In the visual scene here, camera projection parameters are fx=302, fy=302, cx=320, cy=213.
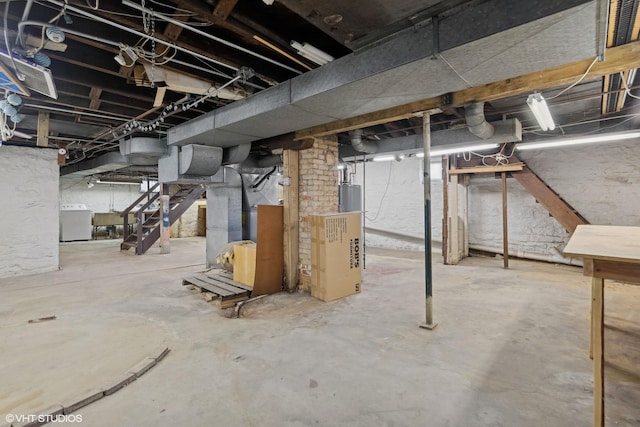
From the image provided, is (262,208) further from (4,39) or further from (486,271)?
(486,271)

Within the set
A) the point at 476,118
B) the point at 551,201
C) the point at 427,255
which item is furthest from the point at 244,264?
the point at 551,201

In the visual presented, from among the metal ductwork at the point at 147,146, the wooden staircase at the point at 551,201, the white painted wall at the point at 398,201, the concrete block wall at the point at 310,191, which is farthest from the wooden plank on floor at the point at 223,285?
the wooden staircase at the point at 551,201

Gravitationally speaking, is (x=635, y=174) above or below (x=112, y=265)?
above

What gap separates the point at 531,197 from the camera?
6.36 metres

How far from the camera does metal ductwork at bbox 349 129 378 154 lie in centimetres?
455

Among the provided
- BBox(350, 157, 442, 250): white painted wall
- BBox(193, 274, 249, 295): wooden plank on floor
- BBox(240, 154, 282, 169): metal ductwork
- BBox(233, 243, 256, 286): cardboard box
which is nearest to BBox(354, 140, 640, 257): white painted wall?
BBox(350, 157, 442, 250): white painted wall

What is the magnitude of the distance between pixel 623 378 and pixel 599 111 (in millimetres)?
3649

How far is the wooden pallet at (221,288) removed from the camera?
3.71 meters

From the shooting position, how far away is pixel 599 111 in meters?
4.15

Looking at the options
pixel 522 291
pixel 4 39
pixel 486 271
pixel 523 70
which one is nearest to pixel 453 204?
pixel 486 271

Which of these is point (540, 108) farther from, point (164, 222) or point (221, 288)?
point (164, 222)

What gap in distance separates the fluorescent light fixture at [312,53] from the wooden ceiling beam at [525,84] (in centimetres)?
A: 113

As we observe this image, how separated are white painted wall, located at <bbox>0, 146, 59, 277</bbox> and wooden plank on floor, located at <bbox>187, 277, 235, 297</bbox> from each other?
11.1ft

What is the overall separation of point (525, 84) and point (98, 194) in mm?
14321
